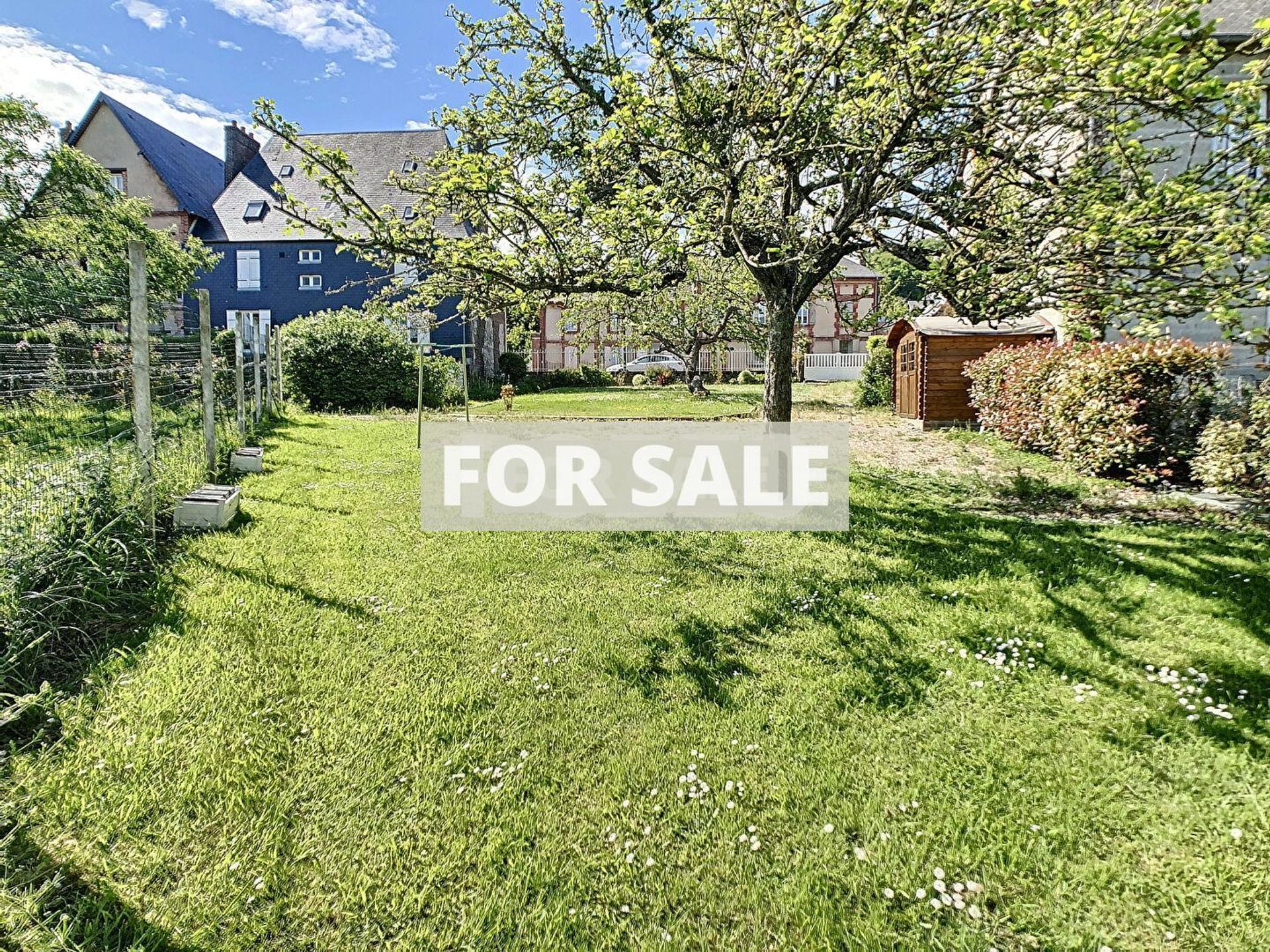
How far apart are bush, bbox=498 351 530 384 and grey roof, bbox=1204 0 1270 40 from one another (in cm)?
2476

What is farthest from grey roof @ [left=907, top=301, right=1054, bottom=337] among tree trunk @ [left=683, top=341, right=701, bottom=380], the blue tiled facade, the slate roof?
the slate roof

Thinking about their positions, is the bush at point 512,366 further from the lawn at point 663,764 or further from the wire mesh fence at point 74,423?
the lawn at point 663,764

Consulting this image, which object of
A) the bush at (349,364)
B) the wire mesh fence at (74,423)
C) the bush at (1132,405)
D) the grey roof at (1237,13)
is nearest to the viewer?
the wire mesh fence at (74,423)

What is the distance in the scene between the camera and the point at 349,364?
52.1 ft

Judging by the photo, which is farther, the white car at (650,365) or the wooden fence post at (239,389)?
the white car at (650,365)

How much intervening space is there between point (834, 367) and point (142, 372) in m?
33.8

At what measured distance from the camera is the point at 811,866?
207cm

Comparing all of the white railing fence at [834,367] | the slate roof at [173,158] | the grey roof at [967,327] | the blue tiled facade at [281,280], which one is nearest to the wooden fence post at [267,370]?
the grey roof at [967,327]

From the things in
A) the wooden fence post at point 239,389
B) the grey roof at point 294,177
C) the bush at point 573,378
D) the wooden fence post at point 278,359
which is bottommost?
the wooden fence post at point 239,389

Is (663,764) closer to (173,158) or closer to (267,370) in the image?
(267,370)

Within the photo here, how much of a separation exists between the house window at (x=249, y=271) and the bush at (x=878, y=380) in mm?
26994

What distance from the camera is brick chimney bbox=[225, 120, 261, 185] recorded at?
2911 centimetres

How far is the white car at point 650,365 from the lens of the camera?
110 feet

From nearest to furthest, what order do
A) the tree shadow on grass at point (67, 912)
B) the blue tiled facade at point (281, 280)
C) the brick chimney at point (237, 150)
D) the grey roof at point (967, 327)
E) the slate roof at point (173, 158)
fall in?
the tree shadow on grass at point (67, 912) → the grey roof at point (967, 327) → the slate roof at point (173, 158) → the blue tiled facade at point (281, 280) → the brick chimney at point (237, 150)
